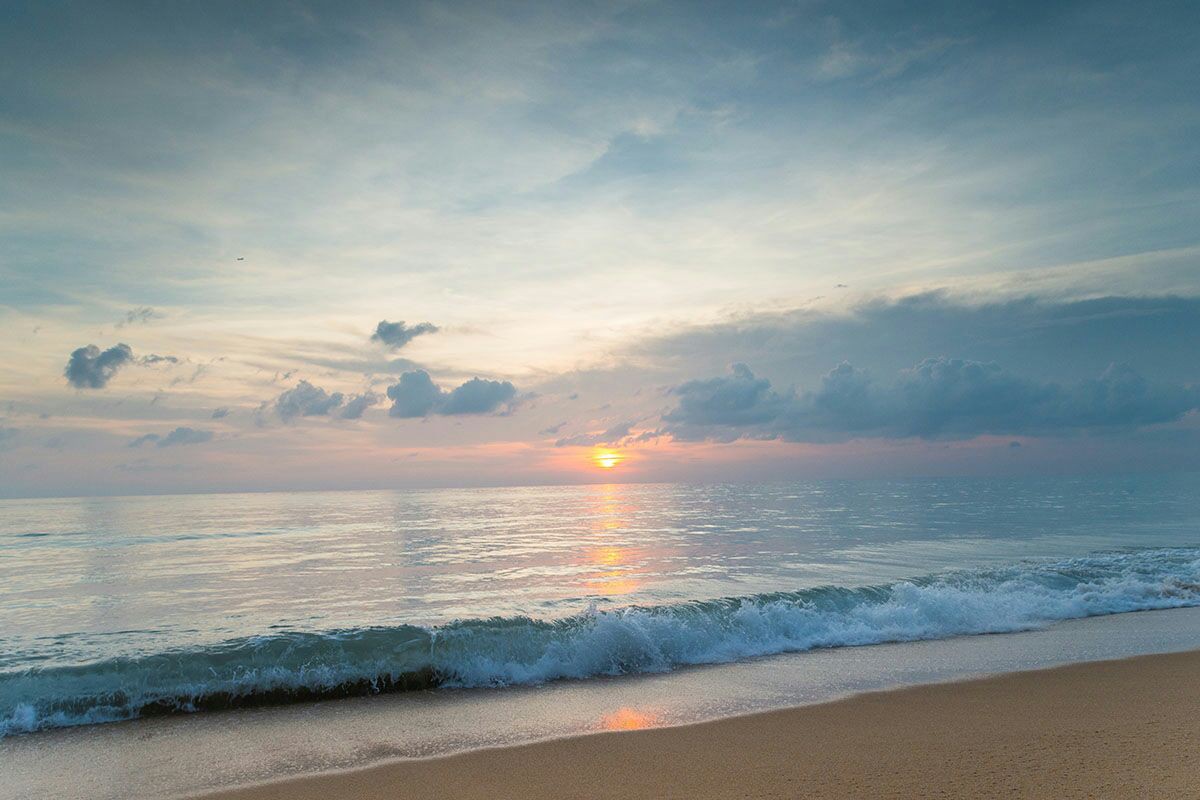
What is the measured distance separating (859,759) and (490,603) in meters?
11.4

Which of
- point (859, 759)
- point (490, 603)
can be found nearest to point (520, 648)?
point (490, 603)

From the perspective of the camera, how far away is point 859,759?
24.0ft

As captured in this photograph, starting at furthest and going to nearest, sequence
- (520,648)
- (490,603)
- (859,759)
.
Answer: (490,603)
(520,648)
(859,759)

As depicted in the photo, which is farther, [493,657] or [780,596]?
[780,596]

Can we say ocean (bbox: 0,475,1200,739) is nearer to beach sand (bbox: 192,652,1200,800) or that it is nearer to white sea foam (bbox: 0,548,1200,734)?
white sea foam (bbox: 0,548,1200,734)

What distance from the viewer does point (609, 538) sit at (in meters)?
35.8

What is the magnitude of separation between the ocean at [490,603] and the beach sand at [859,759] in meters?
3.51

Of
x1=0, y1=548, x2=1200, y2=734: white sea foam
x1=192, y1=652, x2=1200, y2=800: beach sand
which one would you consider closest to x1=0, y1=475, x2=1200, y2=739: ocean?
x1=0, y1=548, x2=1200, y2=734: white sea foam

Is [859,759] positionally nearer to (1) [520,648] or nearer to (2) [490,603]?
(1) [520,648]

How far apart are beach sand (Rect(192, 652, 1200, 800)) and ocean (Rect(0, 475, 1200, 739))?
11.5 feet

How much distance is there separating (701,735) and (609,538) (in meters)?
27.7

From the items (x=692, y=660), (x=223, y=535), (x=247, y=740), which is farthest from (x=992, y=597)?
(x=223, y=535)

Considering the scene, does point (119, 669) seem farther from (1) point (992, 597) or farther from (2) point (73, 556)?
(2) point (73, 556)

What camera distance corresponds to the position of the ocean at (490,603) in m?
11.4
